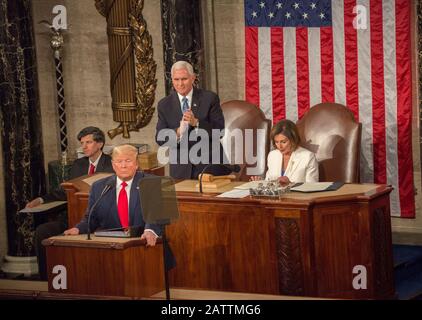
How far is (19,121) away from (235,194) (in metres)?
2.91

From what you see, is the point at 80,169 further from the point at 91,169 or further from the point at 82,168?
the point at 91,169

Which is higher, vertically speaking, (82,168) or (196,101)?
(196,101)

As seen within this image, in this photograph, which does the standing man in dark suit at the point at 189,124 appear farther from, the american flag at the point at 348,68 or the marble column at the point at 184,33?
the american flag at the point at 348,68

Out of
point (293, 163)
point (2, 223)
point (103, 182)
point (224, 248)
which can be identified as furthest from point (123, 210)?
point (2, 223)

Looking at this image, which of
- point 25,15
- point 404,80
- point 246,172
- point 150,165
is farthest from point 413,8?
point 25,15

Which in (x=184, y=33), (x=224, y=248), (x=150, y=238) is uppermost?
(x=184, y=33)

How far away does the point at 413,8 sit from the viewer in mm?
10336

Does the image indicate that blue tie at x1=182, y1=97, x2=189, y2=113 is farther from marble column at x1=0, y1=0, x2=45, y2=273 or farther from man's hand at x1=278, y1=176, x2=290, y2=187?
marble column at x1=0, y1=0, x2=45, y2=273

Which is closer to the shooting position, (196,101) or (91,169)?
(196,101)

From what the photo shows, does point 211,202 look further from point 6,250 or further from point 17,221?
point 6,250

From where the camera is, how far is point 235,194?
28.2ft

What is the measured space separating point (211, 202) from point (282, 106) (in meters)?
2.80

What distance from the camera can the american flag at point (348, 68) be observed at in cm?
1045

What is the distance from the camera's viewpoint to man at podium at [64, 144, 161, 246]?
771 centimetres
